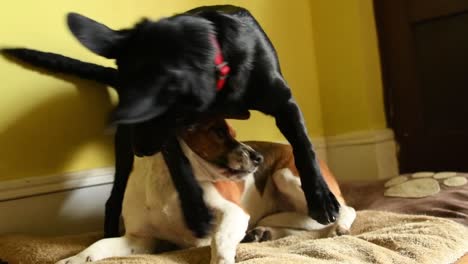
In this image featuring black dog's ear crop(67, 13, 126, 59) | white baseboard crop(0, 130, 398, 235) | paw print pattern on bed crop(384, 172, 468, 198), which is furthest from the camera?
paw print pattern on bed crop(384, 172, 468, 198)

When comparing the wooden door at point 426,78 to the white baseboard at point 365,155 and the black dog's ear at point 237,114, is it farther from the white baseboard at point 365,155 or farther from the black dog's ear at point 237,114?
the black dog's ear at point 237,114

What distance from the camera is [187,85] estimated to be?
1.00 meters

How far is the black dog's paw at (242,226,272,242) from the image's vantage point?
147 centimetres

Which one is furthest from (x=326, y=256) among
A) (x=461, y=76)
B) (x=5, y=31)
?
(x=461, y=76)

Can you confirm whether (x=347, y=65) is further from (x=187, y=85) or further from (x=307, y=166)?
(x=187, y=85)

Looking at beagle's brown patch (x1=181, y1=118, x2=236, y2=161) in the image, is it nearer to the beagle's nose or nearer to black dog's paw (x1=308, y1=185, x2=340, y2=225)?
the beagle's nose

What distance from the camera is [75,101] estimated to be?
5.59 feet

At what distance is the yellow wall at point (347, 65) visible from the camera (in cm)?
230

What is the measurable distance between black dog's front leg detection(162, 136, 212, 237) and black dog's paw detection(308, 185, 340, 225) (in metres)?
0.25

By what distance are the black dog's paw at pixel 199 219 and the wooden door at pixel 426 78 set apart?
4.02 feet

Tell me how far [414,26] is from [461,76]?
0.87 ft

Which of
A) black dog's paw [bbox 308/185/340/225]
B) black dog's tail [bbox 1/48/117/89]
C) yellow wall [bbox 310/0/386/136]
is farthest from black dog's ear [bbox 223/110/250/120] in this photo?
yellow wall [bbox 310/0/386/136]

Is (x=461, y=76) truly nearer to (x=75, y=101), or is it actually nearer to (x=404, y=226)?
(x=404, y=226)

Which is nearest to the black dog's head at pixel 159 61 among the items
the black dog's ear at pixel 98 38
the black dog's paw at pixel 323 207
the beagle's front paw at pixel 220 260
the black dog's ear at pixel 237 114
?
the black dog's ear at pixel 98 38
